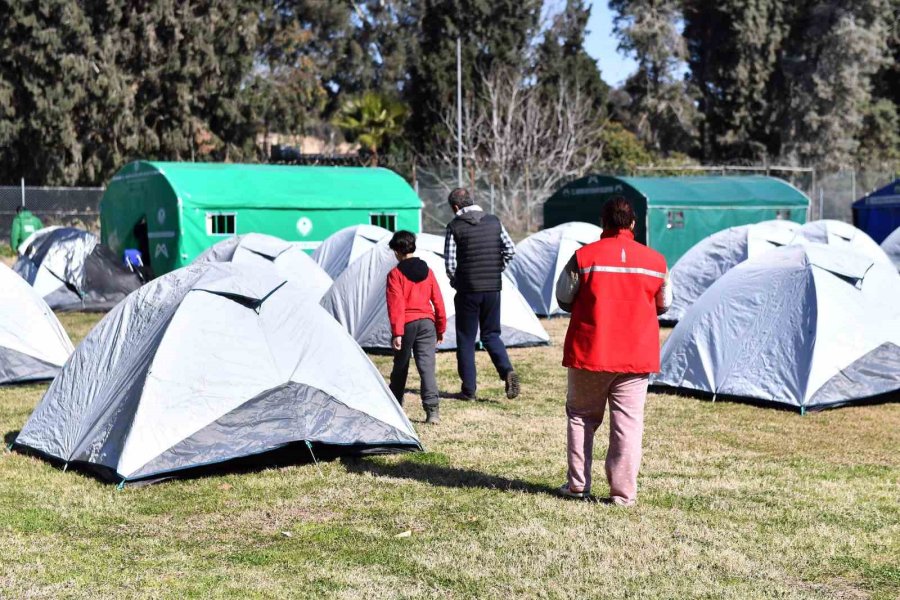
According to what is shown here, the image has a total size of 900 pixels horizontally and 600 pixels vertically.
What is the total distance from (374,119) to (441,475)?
112 ft

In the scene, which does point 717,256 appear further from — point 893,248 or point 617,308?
point 617,308

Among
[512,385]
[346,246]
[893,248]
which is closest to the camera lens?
[512,385]

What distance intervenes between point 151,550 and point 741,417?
537 centimetres

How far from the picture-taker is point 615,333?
6.07 metres

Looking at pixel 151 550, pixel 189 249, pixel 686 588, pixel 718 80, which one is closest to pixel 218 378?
pixel 151 550

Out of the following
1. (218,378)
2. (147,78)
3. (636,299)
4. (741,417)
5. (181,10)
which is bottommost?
(741,417)

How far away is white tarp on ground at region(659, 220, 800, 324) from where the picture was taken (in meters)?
15.9

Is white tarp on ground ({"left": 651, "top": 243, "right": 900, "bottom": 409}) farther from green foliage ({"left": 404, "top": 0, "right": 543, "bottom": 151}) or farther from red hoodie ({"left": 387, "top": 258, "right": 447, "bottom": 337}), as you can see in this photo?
green foliage ({"left": 404, "top": 0, "right": 543, "bottom": 151})

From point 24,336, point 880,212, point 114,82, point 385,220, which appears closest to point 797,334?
point 24,336

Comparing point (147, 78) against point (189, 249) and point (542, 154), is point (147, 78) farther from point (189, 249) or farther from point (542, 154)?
point (189, 249)

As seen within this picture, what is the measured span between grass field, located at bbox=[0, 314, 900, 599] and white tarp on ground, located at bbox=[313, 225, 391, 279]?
8.25 metres

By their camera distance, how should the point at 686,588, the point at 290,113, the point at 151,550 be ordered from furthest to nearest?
the point at 290,113, the point at 151,550, the point at 686,588

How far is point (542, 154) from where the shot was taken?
37.6m

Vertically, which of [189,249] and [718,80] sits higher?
[718,80]
